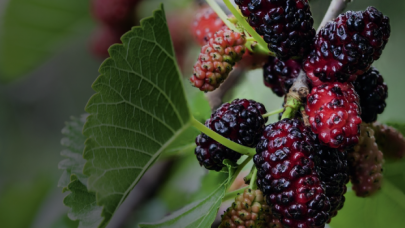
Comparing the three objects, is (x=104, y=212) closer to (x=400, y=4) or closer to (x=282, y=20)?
(x=282, y=20)

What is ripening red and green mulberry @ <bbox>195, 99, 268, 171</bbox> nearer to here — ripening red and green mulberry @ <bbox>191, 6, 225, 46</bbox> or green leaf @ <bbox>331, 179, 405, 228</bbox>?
ripening red and green mulberry @ <bbox>191, 6, 225, 46</bbox>

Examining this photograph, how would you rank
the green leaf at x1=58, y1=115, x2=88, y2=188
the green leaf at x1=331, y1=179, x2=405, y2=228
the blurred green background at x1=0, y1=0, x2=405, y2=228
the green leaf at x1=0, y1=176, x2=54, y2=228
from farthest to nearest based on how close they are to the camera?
1. the green leaf at x1=0, y1=176, x2=54, y2=228
2. the blurred green background at x1=0, y1=0, x2=405, y2=228
3. the green leaf at x1=331, y1=179, x2=405, y2=228
4. the green leaf at x1=58, y1=115, x2=88, y2=188

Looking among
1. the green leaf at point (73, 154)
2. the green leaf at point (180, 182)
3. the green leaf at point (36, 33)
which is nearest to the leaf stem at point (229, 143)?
the green leaf at point (73, 154)

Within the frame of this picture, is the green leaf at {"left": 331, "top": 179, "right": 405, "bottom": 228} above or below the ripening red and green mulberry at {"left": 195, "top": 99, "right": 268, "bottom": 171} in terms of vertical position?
below

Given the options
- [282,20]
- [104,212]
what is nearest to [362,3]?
[282,20]

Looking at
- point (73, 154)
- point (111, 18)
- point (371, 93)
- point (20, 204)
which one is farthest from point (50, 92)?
point (371, 93)

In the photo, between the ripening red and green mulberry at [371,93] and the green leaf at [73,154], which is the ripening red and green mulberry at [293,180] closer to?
the ripening red and green mulberry at [371,93]

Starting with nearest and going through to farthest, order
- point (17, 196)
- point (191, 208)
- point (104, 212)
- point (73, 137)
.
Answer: point (104, 212) → point (191, 208) → point (73, 137) → point (17, 196)

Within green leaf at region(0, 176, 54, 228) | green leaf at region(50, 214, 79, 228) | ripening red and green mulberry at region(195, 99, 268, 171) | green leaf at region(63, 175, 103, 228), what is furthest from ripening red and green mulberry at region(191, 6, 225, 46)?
green leaf at region(0, 176, 54, 228)
